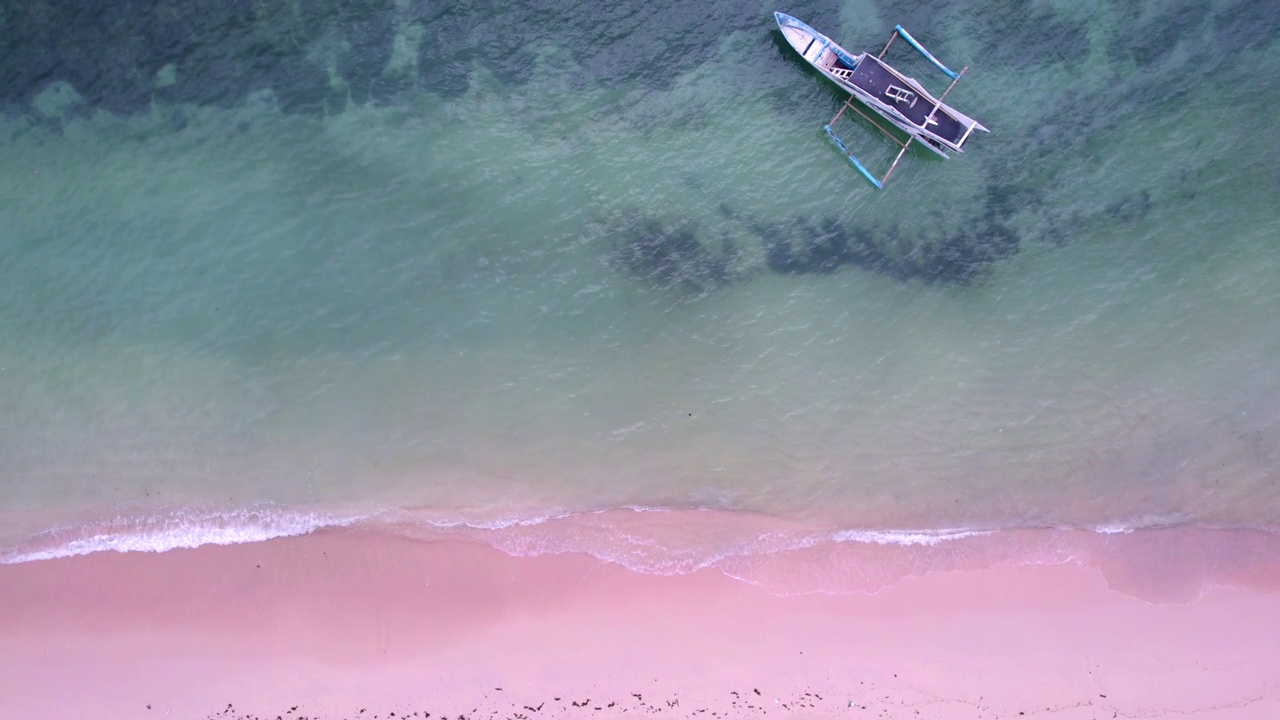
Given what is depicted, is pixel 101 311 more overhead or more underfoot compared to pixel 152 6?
more underfoot

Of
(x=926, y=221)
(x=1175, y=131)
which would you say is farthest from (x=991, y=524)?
(x=1175, y=131)

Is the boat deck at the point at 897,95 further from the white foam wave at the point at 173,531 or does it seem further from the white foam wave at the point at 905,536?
the white foam wave at the point at 173,531

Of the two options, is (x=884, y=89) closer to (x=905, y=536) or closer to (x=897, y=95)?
(x=897, y=95)

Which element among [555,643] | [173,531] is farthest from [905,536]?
[173,531]

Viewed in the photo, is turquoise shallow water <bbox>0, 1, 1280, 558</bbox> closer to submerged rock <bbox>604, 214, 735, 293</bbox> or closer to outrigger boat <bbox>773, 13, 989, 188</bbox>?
submerged rock <bbox>604, 214, 735, 293</bbox>

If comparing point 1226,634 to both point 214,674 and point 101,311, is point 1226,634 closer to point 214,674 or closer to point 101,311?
point 214,674

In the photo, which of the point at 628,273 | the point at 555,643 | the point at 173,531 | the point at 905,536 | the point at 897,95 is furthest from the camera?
the point at 628,273
